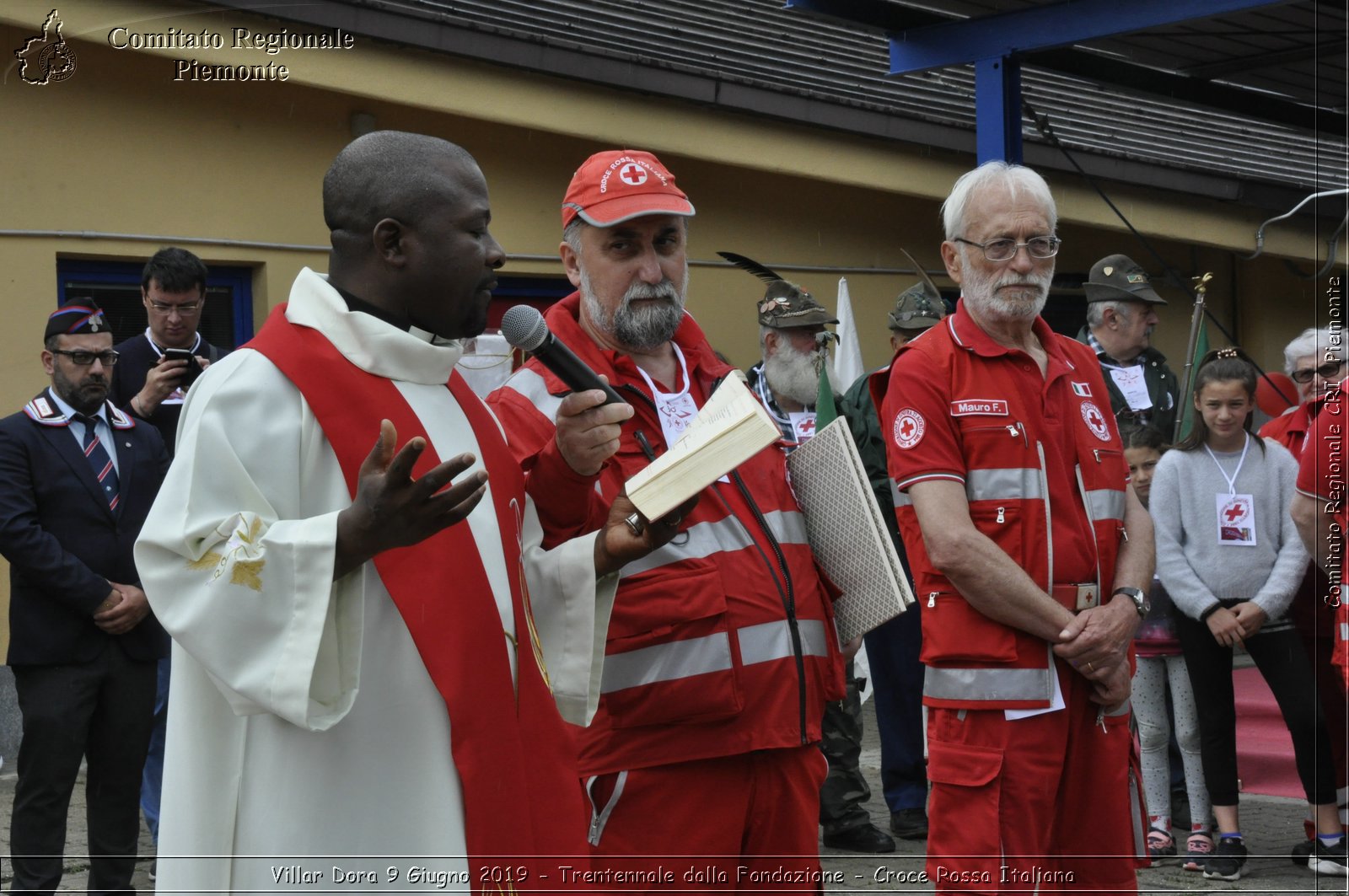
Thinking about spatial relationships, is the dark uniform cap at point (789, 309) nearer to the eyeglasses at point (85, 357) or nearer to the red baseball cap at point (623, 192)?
the eyeglasses at point (85, 357)

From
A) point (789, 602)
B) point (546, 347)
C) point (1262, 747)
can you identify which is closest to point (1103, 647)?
point (789, 602)

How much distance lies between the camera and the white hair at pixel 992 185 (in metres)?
4.15

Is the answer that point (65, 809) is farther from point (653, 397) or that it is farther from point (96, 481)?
point (653, 397)

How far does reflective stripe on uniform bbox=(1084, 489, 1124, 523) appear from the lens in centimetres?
400

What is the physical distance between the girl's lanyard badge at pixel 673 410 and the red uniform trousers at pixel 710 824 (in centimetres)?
80

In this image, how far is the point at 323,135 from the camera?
30.0 ft

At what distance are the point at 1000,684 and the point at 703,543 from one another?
92cm

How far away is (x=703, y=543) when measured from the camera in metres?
3.53

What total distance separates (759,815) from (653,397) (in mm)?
1046

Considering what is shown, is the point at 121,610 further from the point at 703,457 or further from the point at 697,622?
the point at 703,457

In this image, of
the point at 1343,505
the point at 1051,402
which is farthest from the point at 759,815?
the point at 1343,505

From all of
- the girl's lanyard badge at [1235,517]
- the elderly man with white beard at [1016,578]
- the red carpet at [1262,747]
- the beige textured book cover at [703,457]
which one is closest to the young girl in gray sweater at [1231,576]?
the girl's lanyard badge at [1235,517]

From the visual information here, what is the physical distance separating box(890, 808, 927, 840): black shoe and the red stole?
472 cm

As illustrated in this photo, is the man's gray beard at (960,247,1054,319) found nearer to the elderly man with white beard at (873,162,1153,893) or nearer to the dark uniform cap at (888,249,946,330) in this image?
the elderly man with white beard at (873,162,1153,893)
